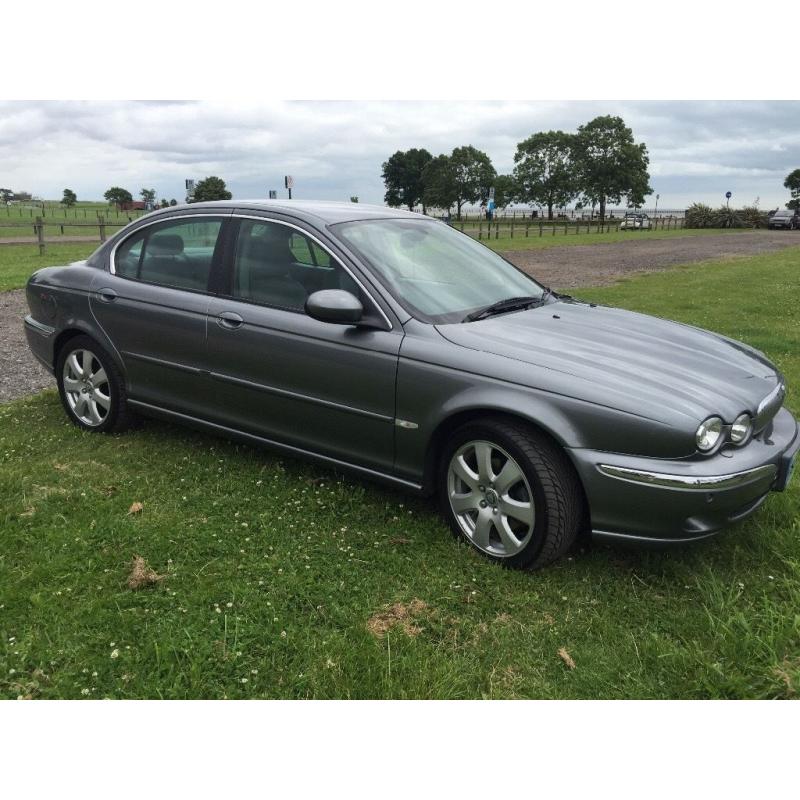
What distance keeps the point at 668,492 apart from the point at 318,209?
2576 millimetres

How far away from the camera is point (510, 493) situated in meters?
3.37

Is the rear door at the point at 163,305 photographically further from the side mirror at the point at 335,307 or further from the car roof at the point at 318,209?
the side mirror at the point at 335,307

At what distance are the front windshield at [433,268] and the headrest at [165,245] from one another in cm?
124

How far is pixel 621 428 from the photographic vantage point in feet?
9.88

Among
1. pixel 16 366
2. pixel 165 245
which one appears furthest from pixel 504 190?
pixel 165 245

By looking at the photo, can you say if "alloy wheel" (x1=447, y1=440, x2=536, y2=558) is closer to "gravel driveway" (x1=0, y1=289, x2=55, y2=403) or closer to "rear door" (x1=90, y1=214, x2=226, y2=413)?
"rear door" (x1=90, y1=214, x2=226, y2=413)

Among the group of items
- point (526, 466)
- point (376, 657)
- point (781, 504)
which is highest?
point (526, 466)

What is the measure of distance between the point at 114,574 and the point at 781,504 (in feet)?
11.2

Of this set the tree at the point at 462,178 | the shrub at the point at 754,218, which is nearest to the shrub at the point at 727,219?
the shrub at the point at 754,218

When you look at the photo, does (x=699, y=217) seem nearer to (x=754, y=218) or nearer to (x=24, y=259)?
(x=754, y=218)

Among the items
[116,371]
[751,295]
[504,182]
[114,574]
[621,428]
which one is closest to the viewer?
[621,428]

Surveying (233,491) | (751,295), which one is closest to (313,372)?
(233,491)

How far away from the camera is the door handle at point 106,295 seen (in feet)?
15.9

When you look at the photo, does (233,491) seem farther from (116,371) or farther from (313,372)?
(116,371)
